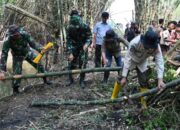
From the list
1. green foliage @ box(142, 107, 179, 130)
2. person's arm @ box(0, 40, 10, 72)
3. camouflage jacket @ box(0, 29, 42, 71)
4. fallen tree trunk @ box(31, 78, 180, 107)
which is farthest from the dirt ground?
camouflage jacket @ box(0, 29, 42, 71)

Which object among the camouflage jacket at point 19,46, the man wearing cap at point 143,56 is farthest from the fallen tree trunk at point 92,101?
the camouflage jacket at point 19,46

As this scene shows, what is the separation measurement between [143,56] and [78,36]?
2.74 m

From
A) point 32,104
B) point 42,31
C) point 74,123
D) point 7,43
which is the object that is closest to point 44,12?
point 42,31

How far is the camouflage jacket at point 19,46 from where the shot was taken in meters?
8.77

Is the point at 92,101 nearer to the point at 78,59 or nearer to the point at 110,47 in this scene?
the point at 110,47

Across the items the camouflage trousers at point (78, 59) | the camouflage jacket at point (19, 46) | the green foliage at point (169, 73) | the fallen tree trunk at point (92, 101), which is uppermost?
the camouflage jacket at point (19, 46)

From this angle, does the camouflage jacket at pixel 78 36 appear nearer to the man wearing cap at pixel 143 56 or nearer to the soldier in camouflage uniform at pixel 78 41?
the soldier in camouflage uniform at pixel 78 41

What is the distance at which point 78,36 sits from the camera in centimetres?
932

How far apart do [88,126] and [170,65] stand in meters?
2.39

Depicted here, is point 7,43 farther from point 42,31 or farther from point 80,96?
point 42,31

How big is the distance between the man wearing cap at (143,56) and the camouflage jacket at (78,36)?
1947 millimetres

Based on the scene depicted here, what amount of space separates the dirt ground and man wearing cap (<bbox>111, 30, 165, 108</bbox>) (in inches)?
27.0

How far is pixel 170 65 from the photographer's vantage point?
8.48 m

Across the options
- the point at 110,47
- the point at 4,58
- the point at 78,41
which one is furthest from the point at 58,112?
the point at 78,41
